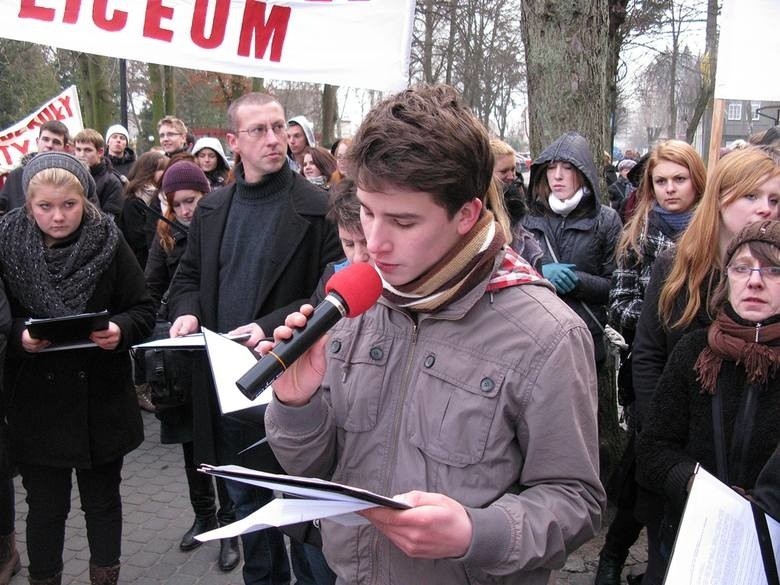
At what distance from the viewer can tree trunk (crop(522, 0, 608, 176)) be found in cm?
415

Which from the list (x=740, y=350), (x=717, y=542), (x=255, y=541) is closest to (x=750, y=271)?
(x=740, y=350)

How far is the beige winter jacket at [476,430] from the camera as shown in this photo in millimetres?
1606

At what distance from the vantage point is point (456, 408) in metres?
1.65

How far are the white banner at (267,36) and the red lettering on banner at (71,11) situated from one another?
→ 0.04m

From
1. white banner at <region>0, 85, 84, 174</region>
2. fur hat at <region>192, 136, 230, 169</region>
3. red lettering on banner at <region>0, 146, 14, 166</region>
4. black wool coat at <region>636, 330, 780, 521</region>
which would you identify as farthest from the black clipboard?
red lettering on banner at <region>0, 146, 14, 166</region>

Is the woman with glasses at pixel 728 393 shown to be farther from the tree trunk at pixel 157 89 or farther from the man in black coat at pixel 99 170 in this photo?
the tree trunk at pixel 157 89

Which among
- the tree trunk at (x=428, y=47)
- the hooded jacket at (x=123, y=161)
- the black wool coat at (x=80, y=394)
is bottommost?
the black wool coat at (x=80, y=394)

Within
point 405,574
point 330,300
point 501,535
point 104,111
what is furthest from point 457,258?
point 104,111

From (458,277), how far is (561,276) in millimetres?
2437

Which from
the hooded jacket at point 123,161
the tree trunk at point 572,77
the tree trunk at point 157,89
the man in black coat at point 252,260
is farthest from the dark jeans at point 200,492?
the tree trunk at point 157,89

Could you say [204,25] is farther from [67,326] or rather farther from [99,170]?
[99,170]

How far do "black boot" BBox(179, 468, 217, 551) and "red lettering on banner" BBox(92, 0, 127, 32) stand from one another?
2421mm

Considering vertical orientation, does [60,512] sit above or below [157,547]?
above

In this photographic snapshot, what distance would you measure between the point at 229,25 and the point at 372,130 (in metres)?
2.72
